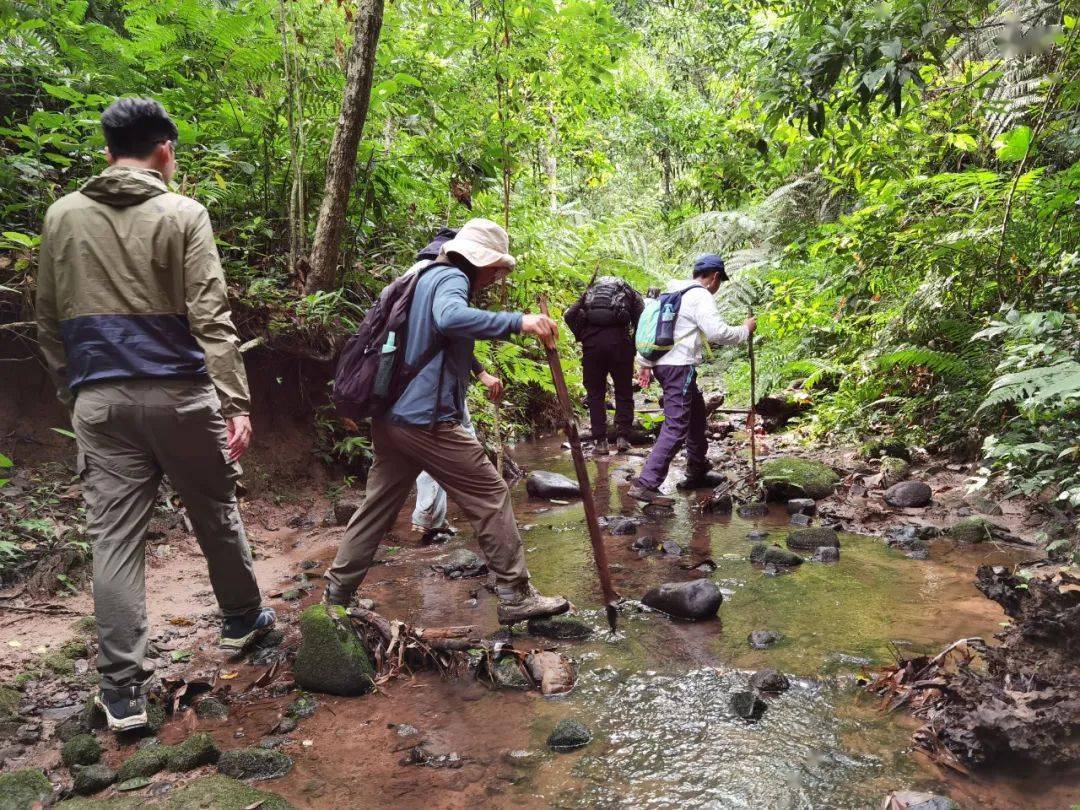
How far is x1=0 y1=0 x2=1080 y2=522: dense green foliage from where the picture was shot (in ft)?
17.4

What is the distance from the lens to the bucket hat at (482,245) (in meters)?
4.05

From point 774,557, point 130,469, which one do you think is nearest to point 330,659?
point 130,469

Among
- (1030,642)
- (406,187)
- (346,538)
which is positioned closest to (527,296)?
(406,187)

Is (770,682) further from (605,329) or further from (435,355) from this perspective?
(605,329)

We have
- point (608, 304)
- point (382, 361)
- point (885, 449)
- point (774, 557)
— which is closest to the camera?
point (382, 361)

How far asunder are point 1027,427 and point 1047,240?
235 cm

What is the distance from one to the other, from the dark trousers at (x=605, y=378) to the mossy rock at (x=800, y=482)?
9.87ft

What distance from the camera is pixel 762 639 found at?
13.0 ft

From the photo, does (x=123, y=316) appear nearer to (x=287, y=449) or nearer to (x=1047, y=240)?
(x=287, y=449)

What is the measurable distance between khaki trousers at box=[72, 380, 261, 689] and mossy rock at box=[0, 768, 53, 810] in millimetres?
495

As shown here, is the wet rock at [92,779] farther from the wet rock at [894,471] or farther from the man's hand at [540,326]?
the wet rock at [894,471]

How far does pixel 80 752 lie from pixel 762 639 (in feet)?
11.0

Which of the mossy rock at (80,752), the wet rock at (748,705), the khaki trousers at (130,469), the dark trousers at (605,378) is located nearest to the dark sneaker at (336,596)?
the khaki trousers at (130,469)

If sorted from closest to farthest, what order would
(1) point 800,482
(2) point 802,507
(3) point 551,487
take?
(2) point 802,507, (1) point 800,482, (3) point 551,487
